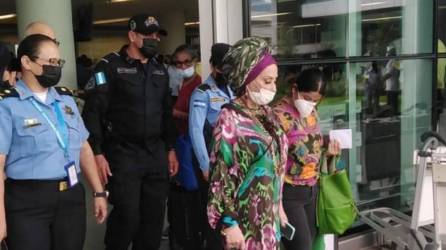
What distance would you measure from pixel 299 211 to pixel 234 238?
101 centimetres

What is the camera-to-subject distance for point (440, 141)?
3.79m

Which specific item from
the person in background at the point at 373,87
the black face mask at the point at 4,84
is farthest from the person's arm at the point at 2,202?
the person in background at the point at 373,87

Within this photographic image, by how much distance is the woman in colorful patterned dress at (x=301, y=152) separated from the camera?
324cm

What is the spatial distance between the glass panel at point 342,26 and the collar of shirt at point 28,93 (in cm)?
165

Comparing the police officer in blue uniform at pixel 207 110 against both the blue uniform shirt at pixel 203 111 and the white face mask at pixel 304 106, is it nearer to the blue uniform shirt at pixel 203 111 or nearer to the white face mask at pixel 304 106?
the blue uniform shirt at pixel 203 111

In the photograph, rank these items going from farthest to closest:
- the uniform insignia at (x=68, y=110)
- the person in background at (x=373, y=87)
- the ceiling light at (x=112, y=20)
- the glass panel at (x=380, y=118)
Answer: the ceiling light at (x=112, y=20)
the person in background at (x=373, y=87)
the glass panel at (x=380, y=118)
the uniform insignia at (x=68, y=110)

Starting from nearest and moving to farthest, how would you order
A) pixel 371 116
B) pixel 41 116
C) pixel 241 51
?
1. pixel 241 51
2. pixel 41 116
3. pixel 371 116

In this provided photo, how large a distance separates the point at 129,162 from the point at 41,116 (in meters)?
0.92

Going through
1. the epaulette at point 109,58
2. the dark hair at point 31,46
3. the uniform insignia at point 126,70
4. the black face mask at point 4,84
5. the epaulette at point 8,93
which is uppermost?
the dark hair at point 31,46

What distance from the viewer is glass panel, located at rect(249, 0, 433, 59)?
13.6 feet

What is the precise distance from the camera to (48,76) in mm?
2613

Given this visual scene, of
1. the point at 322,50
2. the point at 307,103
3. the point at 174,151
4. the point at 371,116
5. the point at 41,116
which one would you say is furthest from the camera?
the point at 371,116

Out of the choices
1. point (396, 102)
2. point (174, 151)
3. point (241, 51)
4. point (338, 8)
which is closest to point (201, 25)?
point (174, 151)

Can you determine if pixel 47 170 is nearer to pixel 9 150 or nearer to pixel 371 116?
pixel 9 150
